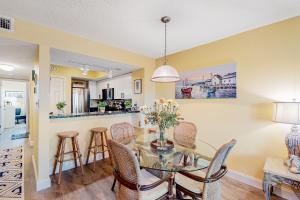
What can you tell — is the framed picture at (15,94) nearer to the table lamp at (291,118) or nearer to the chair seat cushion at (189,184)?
the chair seat cushion at (189,184)

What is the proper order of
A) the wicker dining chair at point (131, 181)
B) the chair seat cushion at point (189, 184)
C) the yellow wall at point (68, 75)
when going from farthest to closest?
the yellow wall at point (68, 75)
the chair seat cushion at point (189, 184)
the wicker dining chair at point (131, 181)

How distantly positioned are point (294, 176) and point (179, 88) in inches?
88.5

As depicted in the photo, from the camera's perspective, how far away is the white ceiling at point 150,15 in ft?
5.78

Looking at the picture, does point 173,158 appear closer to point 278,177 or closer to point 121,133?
point 121,133

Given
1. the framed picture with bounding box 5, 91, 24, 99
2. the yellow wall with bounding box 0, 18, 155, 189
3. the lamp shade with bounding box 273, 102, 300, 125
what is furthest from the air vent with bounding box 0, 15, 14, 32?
the framed picture with bounding box 5, 91, 24, 99

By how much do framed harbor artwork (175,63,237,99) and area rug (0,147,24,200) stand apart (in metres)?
3.11

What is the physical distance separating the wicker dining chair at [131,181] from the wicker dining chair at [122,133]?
2.58 feet

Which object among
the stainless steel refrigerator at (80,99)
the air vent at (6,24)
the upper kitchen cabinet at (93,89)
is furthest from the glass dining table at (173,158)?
the upper kitchen cabinet at (93,89)

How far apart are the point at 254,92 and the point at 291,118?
69 centimetres

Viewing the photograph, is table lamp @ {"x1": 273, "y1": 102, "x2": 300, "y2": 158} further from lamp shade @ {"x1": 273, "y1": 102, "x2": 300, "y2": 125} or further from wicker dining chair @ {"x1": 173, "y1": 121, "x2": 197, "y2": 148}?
wicker dining chair @ {"x1": 173, "y1": 121, "x2": 197, "y2": 148}

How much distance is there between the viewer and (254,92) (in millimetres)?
2318

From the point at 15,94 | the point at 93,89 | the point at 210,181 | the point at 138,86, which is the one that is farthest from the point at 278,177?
the point at 15,94

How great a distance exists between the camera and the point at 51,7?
6.01 ft

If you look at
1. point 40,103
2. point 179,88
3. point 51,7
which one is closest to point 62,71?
point 40,103
